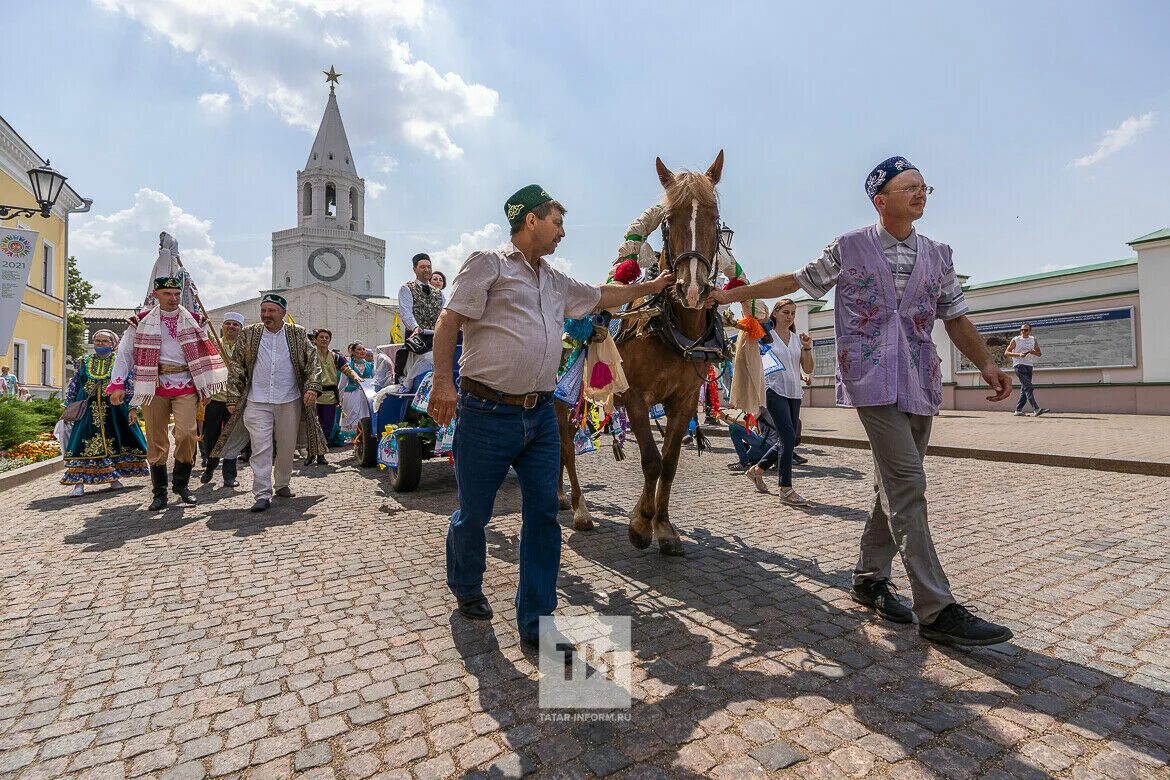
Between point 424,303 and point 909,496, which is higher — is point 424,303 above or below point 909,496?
above

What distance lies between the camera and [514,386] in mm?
2779

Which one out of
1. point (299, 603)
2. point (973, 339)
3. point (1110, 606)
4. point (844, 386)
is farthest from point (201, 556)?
point (1110, 606)

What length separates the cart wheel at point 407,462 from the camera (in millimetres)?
6504

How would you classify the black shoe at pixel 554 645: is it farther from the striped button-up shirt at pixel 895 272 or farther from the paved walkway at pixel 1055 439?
the paved walkway at pixel 1055 439

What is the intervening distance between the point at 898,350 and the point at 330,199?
7378 centimetres

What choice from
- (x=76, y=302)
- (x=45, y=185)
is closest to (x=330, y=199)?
(x=76, y=302)

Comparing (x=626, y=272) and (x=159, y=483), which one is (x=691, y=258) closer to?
(x=626, y=272)

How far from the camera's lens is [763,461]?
6492 mm

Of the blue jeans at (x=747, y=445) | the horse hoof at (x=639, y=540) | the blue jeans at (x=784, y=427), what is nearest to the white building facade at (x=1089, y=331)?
the blue jeans at (x=747, y=445)

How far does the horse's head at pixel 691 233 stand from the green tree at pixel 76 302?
4753 centimetres

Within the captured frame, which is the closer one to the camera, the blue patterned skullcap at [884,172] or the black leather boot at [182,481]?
the blue patterned skullcap at [884,172]

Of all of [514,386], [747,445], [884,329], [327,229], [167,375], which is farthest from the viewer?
[327,229]

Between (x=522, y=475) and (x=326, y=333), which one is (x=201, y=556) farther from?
(x=326, y=333)

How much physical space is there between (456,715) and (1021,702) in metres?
2.06
